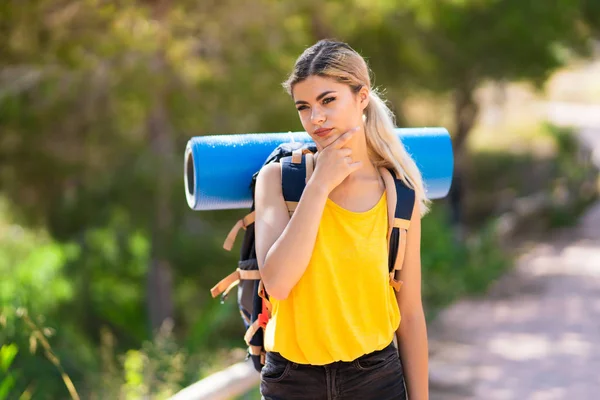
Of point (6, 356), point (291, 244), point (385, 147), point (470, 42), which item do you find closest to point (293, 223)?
point (291, 244)

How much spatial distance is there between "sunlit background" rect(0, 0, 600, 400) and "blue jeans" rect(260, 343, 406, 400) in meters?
2.09

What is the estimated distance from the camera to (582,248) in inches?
476

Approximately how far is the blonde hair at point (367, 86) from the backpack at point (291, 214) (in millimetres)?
33

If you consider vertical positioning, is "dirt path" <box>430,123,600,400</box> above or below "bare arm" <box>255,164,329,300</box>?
below

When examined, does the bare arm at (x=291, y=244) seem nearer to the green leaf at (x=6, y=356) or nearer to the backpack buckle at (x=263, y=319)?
the backpack buckle at (x=263, y=319)

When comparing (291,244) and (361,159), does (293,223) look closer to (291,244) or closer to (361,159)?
(291,244)

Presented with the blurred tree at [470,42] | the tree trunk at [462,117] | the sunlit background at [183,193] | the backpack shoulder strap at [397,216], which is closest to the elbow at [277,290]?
the backpack shoulder strap at [397,216]

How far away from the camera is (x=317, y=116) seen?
1.90 metres

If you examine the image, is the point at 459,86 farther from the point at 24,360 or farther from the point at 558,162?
the point at 24,360

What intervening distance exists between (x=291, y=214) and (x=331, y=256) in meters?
0.14

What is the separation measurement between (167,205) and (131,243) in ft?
2.08

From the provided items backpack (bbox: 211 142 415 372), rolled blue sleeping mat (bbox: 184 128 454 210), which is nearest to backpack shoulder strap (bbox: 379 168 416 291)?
backpack (bbox: 211 142 415 372)

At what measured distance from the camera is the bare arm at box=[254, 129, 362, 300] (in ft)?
5.92

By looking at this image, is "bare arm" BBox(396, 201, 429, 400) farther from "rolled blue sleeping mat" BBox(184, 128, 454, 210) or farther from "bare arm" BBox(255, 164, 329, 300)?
"rolled blue sleeping mat" BBox(184, 128, 454, 210)
